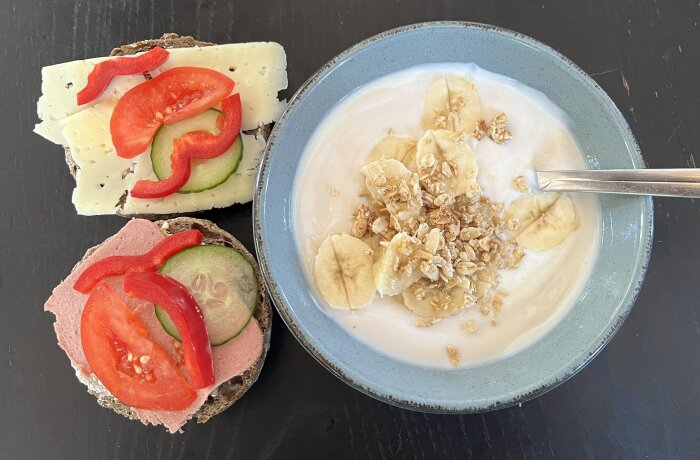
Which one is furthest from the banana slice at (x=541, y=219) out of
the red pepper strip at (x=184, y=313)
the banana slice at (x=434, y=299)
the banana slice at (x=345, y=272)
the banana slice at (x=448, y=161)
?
the red pepper strip at (x=184, y=313)

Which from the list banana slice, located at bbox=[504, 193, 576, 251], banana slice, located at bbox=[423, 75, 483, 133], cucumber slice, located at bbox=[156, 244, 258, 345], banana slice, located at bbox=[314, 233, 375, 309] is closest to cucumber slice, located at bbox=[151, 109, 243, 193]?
cucumber slice, located at bbox=[156, 244, 258, 345]

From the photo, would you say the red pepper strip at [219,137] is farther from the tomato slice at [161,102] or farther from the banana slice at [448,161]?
the banana slice at [448,161]

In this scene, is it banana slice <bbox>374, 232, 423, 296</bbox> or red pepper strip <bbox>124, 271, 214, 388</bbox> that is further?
red pepper strip <bbox>124, 271, 214, 388</bbox>

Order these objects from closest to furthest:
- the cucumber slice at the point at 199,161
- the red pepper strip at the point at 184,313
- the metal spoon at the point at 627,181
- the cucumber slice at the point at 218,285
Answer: the metal spoon at the point at 627,181
the red pepper strip at the point at 184,313
the cucumber slice at the point at 218,285
the cucumber slice at the point at 199,161

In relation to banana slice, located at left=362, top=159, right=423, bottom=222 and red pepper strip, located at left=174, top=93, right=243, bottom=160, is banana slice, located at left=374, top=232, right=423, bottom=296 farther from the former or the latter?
red pepper strip, located at left=174, top=93, right=243, bottom=160

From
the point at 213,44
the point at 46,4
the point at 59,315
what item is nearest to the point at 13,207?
the point at 59,315

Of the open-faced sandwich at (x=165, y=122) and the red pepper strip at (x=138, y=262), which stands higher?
the open-faced sandwich at (x=165, y=122)

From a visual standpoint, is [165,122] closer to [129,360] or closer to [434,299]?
[129,360]
